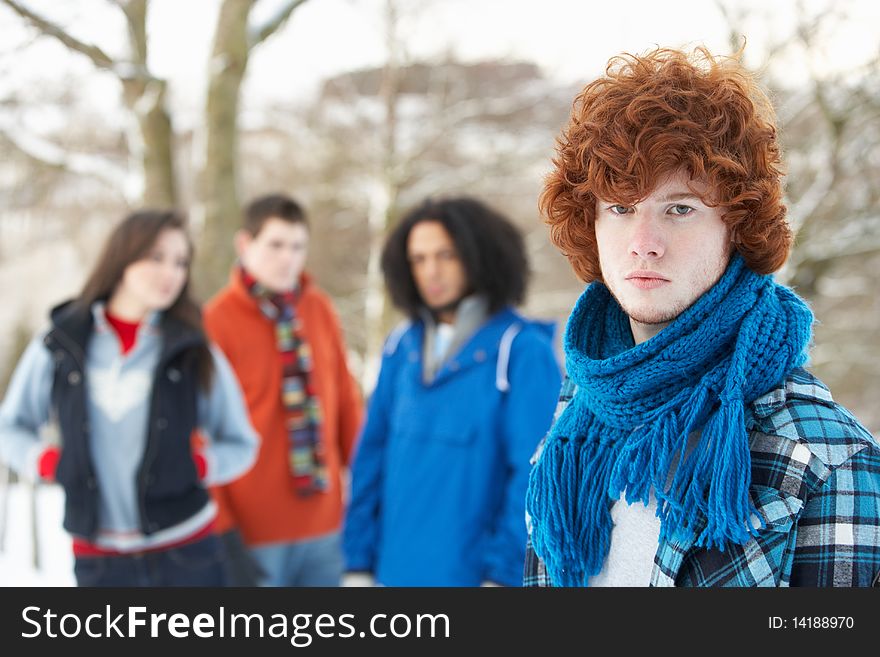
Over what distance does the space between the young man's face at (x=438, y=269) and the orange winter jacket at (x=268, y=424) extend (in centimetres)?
84

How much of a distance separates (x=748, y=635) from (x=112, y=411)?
7.01 feet

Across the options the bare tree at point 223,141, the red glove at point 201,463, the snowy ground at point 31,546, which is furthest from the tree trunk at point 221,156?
the red glove at point 201,463

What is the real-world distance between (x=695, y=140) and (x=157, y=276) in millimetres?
2138

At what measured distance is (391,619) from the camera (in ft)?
5.49

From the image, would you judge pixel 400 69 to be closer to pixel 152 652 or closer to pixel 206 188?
pixel 206 188

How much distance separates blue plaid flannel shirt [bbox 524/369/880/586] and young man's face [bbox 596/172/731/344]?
20 centimetres

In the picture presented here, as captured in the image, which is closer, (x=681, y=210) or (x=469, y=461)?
(x=681, y=210)

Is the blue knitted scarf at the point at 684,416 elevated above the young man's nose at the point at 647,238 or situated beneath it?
situated beneath

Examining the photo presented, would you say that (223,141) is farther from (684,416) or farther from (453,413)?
(684,416)

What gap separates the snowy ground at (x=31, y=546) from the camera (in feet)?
12.3

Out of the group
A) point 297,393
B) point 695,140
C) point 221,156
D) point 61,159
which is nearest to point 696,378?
point 695,140

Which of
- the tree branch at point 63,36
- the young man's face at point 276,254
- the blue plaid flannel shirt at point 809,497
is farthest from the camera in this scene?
the tree branch at point 63,36

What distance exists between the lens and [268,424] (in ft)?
11.2

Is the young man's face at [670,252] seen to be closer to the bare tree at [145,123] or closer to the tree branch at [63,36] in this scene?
the bare tree at [145,123]
